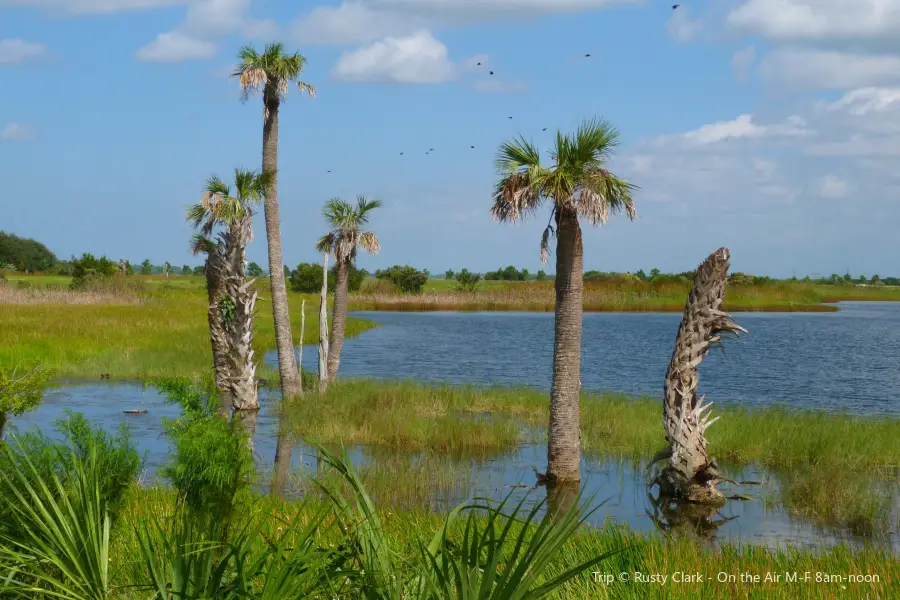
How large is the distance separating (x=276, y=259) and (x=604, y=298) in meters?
86.6

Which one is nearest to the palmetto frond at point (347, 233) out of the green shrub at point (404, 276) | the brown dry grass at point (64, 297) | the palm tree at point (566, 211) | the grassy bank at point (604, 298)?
the palm tree at point (566, 211)

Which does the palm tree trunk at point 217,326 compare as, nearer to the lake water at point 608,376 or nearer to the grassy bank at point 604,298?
the lake water at point 608,376

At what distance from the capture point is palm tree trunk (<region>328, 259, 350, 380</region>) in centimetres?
3086

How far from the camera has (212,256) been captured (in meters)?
29.5

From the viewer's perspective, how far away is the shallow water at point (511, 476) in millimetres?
14820

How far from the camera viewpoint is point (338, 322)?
31281 millimetres

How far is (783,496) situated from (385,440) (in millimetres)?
9053

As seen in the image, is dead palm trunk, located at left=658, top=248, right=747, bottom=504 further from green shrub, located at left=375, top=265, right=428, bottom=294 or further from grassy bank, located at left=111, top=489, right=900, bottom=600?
green shrub, located at left=375, top=265, right=428, bottom=294

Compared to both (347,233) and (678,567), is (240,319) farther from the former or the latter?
(678,567)

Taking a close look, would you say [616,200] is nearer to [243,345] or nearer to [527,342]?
[243,345]

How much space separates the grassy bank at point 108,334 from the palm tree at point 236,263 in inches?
178

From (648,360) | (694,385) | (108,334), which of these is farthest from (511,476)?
(648,360)

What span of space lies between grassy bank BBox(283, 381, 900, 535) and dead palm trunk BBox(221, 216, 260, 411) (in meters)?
1.88

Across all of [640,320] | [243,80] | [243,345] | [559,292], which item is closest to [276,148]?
[243,80]
